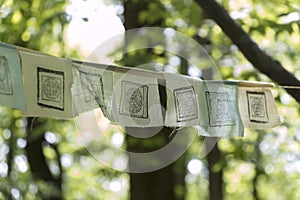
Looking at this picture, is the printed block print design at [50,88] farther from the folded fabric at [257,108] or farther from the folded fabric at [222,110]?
the folded fabric at [257,108]

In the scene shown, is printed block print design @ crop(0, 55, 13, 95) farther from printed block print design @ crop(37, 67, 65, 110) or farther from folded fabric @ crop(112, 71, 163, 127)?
folded fabric @ crop(112, 71, 163, 127)

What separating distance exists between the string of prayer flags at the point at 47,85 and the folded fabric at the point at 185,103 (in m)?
0.66

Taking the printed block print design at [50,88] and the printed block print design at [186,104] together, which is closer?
the printed block print design at [50,88]

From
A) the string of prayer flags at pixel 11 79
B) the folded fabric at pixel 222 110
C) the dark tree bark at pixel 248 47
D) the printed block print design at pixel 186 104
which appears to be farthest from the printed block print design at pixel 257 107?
the string of prayer flags at pixel 11 79

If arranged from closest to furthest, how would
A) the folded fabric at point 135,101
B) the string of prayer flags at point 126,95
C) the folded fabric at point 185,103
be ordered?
1. the string of prayer flags at point 126,95
2. the folded fabric at point 135,101
3. the folded fabric at point 185,103

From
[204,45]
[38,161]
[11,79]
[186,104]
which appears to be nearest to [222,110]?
[186,104]

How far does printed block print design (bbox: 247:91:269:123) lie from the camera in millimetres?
4101

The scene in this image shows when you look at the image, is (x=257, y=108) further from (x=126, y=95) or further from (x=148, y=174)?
(x=148, y=174)

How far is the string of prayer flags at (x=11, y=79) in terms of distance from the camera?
114 inches

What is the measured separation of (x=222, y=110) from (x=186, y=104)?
0.88 feet

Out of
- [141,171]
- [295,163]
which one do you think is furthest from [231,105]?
[295,163]

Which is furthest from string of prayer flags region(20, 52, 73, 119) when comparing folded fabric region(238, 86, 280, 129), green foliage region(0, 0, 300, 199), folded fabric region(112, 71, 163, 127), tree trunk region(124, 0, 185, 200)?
tree trunk region(124, 0, 185, 200)

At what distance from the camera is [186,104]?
379 centimetres

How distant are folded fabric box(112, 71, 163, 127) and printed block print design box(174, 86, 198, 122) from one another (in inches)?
4.7
